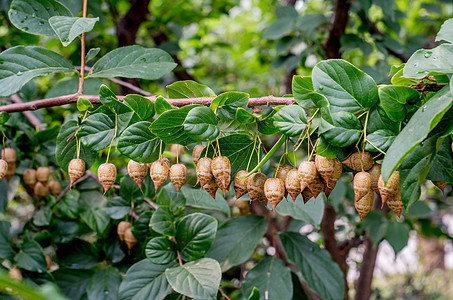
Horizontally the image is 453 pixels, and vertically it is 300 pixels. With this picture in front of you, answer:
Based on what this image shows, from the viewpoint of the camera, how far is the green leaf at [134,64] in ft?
2.88

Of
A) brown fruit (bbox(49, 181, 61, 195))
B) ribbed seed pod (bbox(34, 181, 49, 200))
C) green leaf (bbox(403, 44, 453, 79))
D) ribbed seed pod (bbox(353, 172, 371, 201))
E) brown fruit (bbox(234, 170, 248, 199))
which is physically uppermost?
green leaf (bbox(403, 44, 453, 79))

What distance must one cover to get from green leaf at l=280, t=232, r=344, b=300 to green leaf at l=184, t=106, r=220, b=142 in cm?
64

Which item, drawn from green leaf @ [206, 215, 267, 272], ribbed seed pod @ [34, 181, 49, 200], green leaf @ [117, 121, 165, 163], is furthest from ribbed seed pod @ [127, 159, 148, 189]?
ribbed seed pod @ [34, 181, 49, 200]

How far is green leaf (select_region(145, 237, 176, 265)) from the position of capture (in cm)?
91

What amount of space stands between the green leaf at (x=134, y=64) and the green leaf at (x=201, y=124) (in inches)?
10.4

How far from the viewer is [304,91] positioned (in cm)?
68

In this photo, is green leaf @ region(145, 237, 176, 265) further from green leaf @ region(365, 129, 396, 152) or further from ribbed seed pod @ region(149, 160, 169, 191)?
green leaf @ region(365, 129, 396, 152)

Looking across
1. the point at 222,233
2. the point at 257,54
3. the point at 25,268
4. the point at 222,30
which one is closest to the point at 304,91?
the point at 222,233

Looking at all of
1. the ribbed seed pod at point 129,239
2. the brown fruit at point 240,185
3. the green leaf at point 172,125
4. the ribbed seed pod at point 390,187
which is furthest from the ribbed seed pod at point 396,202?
the ribbed seed pod at point 129,239

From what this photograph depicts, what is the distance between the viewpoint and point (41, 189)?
1.16 meters

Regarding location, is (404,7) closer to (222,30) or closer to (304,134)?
(222,30)

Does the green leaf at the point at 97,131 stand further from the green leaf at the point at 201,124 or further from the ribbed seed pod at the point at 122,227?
the ribbed seed pod at the point at 122,227

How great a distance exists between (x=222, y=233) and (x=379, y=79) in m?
0.93

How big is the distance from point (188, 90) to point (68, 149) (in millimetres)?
282
